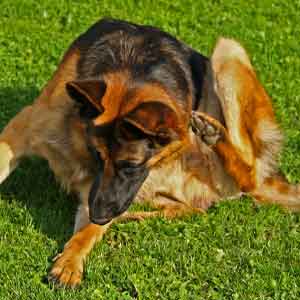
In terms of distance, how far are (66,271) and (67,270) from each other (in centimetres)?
1

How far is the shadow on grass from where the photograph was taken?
613 cm

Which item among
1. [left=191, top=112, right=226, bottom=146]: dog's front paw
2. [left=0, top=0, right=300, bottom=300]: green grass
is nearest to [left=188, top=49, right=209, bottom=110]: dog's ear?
[left=191, top=112, right=226, bottom=146]: dog's front paw

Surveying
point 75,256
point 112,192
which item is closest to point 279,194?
point 112,192

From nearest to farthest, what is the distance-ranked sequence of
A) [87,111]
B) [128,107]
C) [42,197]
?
1. [128,107]
2. [87,111]
3. [42,197]

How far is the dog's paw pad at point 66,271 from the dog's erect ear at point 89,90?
1.24m

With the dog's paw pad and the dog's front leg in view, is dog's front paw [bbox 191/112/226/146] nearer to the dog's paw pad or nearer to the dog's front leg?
the dog's front leg

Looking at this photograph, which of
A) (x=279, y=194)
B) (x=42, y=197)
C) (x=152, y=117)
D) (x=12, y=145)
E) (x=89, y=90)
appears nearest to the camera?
(x=152, y=117)

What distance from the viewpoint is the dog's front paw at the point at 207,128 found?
607 centimetres

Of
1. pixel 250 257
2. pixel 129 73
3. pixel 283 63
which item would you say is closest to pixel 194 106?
pixel 129 73

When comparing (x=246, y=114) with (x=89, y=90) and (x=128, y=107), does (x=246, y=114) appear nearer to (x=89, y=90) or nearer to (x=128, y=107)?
(x=128, y=107)

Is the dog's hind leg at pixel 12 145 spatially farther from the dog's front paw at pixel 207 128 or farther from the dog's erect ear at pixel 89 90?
the dog's front paw at pixel 207 128

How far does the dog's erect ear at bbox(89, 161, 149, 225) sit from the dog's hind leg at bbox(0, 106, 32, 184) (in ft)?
3.11

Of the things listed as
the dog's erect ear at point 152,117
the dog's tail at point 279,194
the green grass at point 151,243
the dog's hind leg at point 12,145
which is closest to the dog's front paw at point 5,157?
the dog's hind leg at point 12,145

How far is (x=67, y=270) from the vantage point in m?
5.48
